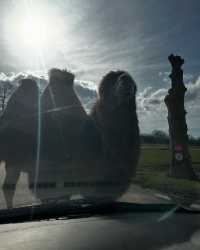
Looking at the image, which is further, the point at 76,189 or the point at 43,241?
the point at 76,189

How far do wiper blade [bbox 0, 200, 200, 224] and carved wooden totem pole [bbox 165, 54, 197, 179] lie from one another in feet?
29.8

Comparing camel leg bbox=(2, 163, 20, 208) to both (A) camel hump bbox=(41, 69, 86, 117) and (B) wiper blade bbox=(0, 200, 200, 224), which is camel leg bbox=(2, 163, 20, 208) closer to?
(A) camel hump bbox=(41, 69, 86, 117)

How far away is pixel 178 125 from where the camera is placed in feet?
43.0

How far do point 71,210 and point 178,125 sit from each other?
384 inches

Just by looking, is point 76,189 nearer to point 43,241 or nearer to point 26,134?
point 26,134

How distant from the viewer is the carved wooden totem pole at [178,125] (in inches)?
509

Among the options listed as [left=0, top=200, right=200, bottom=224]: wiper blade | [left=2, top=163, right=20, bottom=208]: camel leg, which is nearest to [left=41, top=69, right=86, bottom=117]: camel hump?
[left=2, top=163, right=20, bottom=208]: camel leg

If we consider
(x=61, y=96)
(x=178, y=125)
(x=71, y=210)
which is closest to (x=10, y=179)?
(x=61, y=96)

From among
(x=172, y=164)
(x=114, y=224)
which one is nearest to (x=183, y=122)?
(x=172, y=164)

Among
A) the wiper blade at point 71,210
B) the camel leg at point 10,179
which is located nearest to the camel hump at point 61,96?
the camel leg at point 10,179

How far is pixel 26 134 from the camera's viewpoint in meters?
7.14

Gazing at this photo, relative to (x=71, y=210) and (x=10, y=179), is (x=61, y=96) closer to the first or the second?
(x=10, y=179)

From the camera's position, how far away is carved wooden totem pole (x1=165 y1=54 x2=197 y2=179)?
1293 cm

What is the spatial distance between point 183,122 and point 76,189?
25.1 feet
